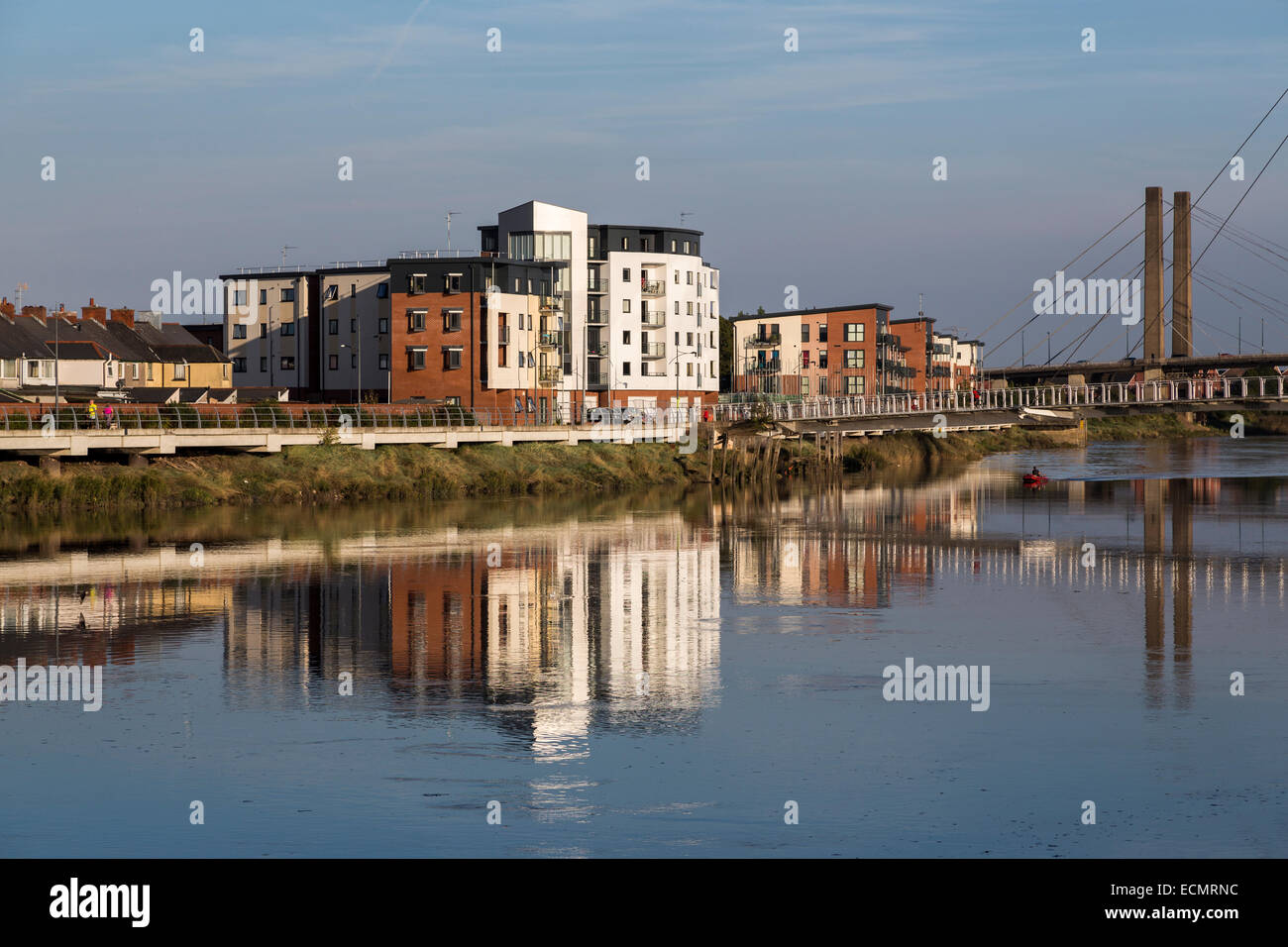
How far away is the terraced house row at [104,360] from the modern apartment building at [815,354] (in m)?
56.7

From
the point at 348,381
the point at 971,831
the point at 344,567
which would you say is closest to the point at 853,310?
the point at 348,381

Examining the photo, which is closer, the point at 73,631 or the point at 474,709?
the point at 474,709

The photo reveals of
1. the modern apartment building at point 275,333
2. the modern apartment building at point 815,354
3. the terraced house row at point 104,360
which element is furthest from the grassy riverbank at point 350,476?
the modern apartment building at point 815,354

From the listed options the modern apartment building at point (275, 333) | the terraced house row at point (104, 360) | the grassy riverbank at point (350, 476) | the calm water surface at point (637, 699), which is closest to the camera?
the calm water surface at point (637, 699)

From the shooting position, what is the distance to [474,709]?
2284 cm

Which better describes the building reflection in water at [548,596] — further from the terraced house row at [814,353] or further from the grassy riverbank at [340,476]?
the terraced house row at [814,353]

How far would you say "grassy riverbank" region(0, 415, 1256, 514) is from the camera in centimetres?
5772

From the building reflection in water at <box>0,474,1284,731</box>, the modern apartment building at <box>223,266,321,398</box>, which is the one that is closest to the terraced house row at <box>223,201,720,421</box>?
the modern apartment building at <box>223,266,321,398</box>

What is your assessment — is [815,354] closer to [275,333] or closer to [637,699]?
[275,333]

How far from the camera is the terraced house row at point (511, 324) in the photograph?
92.9 m

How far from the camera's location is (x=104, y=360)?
96.3 m

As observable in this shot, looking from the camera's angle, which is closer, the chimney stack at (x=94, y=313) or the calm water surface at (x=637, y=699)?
the calm water surface at (x=637, y=699)
